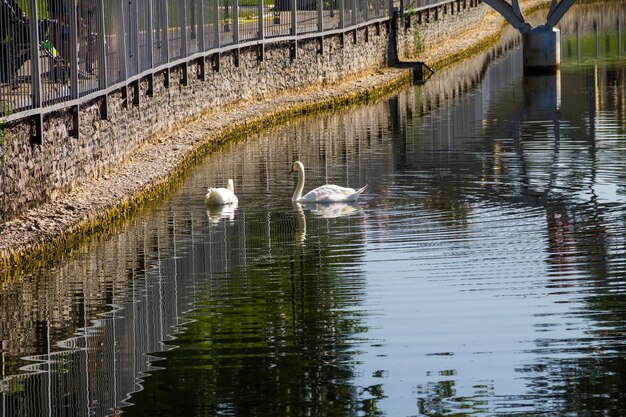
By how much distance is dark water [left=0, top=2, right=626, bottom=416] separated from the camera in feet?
32.2

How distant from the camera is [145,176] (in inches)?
790

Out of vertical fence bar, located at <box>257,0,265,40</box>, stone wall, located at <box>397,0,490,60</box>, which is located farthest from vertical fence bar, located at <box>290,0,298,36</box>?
stone wall, located at <box>397,0,490,60</box>

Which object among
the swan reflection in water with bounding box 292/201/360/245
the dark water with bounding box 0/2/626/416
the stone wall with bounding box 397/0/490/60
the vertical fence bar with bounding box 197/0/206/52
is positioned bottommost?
the dark water with bounding box 0/2/626/416

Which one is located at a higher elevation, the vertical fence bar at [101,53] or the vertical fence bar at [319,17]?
the vertical fence bar at [319,17]

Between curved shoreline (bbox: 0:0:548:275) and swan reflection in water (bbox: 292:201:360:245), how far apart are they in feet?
6.37

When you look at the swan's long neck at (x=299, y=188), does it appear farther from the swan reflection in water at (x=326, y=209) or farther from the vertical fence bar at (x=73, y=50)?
the vertical fence bar at (x=73, y=50)

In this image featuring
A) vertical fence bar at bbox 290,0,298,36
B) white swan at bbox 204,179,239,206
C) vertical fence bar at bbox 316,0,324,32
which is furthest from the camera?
vertical fence bar at bbox 316,0,324,32

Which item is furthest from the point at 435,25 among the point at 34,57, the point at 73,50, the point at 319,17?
the point at 34,57

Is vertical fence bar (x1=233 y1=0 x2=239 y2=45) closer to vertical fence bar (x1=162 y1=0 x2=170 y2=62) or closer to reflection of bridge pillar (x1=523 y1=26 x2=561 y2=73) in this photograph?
vertical fence bar (x1=162 y1=0 x2=170 y2=62)

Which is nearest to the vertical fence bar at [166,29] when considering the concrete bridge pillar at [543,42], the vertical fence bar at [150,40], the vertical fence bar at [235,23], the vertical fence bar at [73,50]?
the vertical fence bar at [150,40]

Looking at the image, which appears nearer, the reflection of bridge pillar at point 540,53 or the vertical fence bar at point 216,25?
the vertical fence bar at point 216,25

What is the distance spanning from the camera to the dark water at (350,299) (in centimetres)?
981

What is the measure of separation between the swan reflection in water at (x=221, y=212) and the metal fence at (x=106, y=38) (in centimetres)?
199

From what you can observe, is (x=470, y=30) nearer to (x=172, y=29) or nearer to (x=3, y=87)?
(x=172, y=29)
